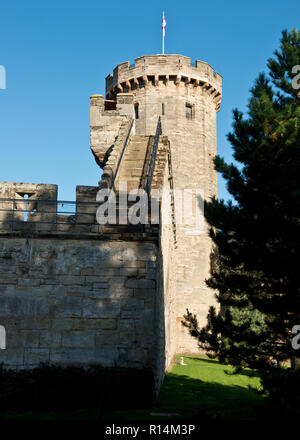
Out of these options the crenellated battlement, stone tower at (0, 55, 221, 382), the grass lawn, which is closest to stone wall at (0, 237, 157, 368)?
stone tower at (0, 55, 221, 382)

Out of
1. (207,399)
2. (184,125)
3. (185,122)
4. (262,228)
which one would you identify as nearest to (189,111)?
(185,122)

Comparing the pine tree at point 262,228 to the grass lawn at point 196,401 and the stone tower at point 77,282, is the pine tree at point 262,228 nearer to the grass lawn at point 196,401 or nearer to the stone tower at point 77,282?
the grass lawn at point 196,401

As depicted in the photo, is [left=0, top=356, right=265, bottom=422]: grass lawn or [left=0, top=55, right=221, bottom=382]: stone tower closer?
[left=0, top=356, right=265, bottom=422]: grass lawn

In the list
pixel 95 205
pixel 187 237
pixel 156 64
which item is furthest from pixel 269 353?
pixel 156 64

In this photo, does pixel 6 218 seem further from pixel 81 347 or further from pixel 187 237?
pixel 187 237

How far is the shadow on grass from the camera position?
7812mm

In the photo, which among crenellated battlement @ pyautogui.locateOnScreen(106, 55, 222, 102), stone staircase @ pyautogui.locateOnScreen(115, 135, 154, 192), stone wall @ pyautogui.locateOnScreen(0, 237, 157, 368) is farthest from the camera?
crenellated battlement @ pyautogui.locateOnScreen(106, 55, 222, 102)

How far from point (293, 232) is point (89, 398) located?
Answer: 5306 mm

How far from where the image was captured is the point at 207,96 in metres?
31.7

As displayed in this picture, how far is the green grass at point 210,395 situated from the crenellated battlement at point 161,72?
68.9 ft

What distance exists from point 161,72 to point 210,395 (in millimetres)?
24121

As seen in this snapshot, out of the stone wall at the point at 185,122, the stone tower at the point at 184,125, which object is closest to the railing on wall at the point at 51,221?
the stone tower at the point at 184,125

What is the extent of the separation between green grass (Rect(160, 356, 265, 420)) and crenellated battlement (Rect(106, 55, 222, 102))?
21.0 metres

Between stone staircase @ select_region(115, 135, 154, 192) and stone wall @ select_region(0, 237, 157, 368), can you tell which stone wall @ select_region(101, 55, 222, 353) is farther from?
stone wall @ select_region(0, 237, 157, 368)
